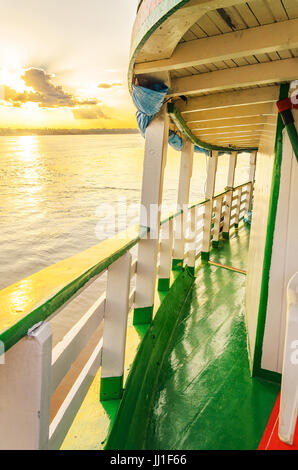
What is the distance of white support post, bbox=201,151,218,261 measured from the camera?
5816 millimetres

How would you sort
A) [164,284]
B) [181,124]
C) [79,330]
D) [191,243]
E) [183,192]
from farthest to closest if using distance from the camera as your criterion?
1. [191,243]
2. [183,192]
3. [164,284]
4. [181,124]
5. [79,330]

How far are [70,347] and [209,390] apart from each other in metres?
1.48

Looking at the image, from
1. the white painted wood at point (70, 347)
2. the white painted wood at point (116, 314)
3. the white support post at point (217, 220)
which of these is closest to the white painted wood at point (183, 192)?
the white support post at point (217, 220)

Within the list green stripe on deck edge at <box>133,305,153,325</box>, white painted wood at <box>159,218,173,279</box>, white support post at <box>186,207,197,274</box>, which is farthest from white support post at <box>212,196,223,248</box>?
green stripe on deck edge at <box>133,305,153,325</box>

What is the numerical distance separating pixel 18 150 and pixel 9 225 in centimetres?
6394

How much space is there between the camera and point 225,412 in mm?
2117

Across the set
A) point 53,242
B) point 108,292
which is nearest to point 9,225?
point 53,242

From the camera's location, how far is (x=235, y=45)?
1661 millimetres

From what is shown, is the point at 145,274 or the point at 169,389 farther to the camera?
the point at 145,274

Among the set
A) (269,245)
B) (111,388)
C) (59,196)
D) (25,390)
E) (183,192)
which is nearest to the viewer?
(25,390)

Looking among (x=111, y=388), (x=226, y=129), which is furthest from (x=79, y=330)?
(x=226, y=129)

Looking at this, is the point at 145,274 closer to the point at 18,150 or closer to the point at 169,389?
the point at 169,389

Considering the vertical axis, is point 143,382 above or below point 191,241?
below

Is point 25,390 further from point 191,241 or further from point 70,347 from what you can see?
point 191,241
